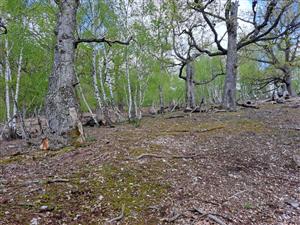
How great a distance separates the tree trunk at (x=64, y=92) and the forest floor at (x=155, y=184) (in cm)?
43

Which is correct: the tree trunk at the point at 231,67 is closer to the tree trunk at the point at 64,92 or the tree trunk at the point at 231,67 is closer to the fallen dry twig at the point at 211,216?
the tree trunk at the point at 64,92

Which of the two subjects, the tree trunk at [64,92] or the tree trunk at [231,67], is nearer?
the tree trunk at [64,92]

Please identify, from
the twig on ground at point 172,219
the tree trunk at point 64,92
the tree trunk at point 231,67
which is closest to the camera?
the twig on ground at point 172,219

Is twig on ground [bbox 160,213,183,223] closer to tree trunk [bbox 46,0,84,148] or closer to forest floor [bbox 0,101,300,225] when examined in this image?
forest floor [bbox 0,101,300,225]

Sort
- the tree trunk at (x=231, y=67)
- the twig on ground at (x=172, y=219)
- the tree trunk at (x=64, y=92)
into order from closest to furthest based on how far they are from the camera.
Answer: the twig on ground at (x=172, y=219) < the tree trunk at (x=64, y=92) < the tree trunk at (x=231, y=67)

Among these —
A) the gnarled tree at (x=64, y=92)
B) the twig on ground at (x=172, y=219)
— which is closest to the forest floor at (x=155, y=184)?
the twig on ground at (x=172, y=219)

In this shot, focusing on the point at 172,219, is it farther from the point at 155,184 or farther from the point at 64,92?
the point at 64,92

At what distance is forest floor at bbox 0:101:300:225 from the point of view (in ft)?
10.5

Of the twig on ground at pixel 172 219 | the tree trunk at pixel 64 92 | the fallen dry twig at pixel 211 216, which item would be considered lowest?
the fallen dry twig at pixel 211 216

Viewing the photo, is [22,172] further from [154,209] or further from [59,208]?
[154,209]

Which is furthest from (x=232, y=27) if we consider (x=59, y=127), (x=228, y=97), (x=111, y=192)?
(x=111, y=192)

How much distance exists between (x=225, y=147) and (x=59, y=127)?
3566 mm

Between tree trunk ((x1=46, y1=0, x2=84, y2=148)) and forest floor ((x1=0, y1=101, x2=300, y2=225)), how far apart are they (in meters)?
0.43

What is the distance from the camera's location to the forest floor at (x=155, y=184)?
10.5 ft
